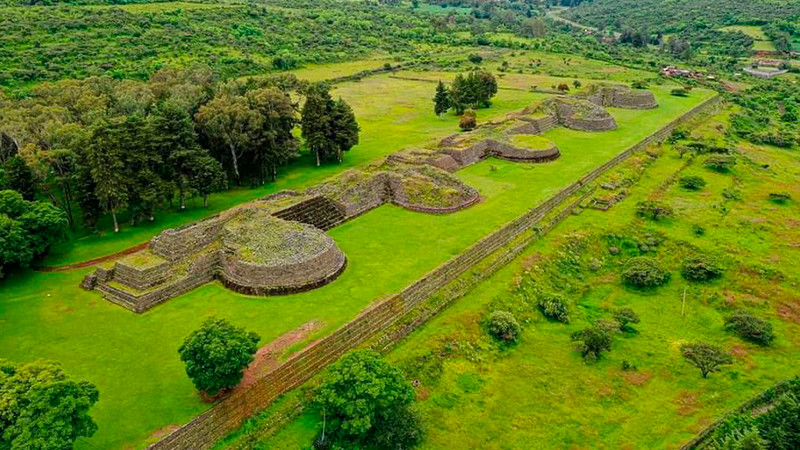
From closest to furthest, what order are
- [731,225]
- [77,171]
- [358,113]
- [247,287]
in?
[247,287]
[77,171]
[731,225]
[358,113]

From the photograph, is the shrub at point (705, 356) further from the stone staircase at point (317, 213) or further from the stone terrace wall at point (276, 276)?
the stone staircase at point (317, 213)

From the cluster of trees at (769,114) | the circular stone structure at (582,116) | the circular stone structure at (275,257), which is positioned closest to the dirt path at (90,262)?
the circular stone structure at (275,257)

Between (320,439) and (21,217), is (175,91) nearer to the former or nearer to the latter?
(21,217)

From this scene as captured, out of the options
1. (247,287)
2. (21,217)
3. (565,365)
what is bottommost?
(565,365)

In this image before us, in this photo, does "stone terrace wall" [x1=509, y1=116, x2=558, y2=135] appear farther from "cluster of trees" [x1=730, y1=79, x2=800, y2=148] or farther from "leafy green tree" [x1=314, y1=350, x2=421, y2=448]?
"leafy green tree" [x1=314, y1=350, x2=421, y2=448]

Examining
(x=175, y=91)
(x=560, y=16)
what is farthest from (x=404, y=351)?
(x=560, y=16)

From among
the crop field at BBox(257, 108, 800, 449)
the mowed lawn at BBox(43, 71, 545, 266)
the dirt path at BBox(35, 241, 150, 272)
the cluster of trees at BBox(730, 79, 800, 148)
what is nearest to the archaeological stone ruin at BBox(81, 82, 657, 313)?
the dirt path at BBox(35, 241, 150, 272)

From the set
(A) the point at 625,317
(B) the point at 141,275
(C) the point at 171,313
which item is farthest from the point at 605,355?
(B) the point at 141,275

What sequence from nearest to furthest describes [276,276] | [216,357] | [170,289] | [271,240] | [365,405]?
→ [365,405] < [216,357] < [170,289] < [276,276] < [271,240]

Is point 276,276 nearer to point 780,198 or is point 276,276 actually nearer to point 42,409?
point 42,409
